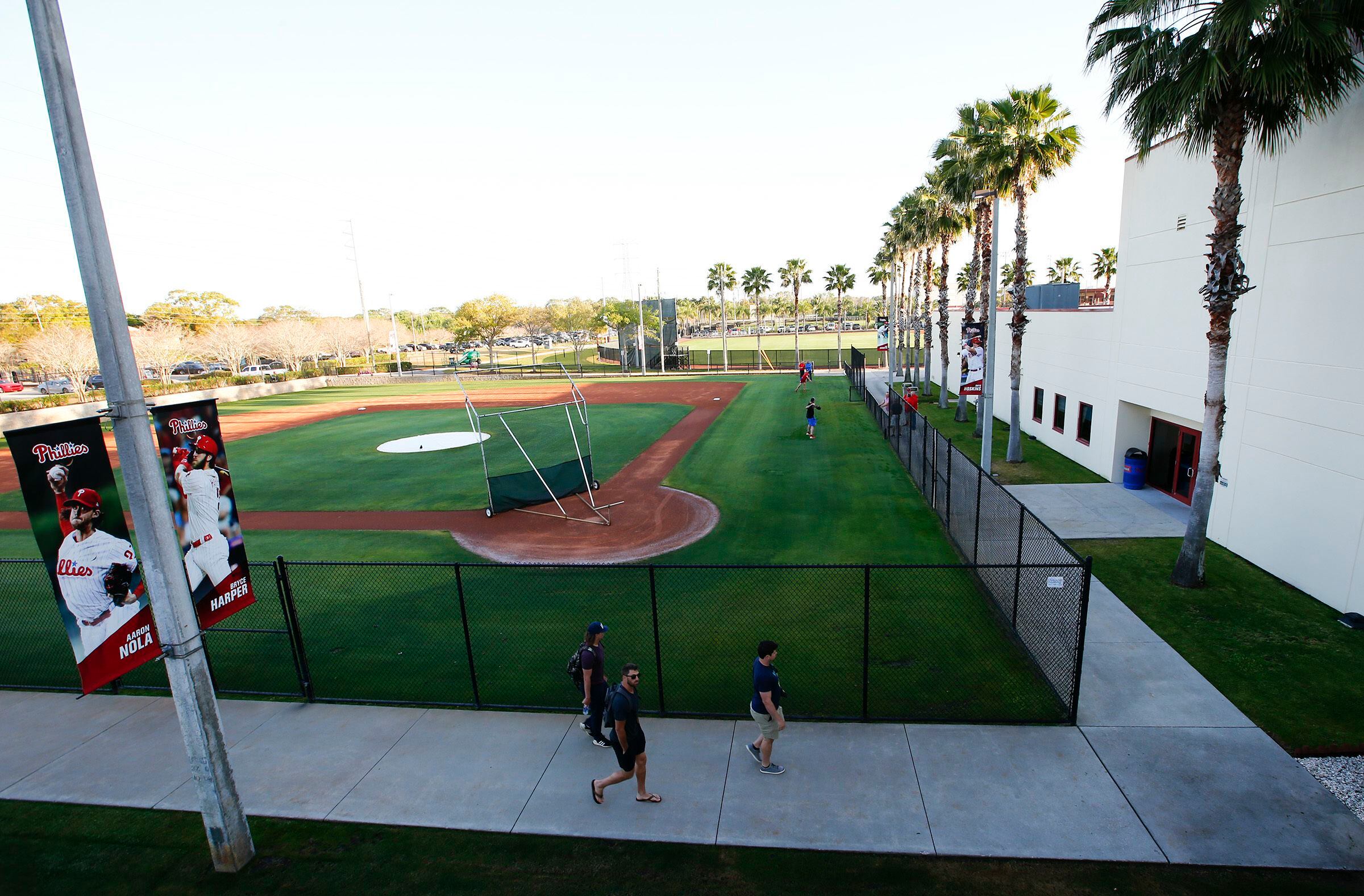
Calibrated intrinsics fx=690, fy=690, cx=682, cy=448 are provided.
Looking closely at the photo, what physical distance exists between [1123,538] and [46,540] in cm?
1879

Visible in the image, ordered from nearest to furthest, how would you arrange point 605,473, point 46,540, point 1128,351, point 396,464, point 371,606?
point 46,540, point 371,606, point 1128,351, point 605,473, point 396,464

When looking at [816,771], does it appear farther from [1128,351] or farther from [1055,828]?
[1128,351]

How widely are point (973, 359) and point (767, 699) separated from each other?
14446 millimetres

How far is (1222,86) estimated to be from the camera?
1141 cm

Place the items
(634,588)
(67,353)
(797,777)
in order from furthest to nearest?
(67,353), (634,588), (797,777)

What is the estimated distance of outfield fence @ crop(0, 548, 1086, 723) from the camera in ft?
31.5

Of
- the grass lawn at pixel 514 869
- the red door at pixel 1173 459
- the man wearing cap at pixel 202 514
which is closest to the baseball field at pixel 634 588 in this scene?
the man wearing cap at pixel 202 514

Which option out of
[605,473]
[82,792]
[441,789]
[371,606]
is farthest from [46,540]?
[605,473]

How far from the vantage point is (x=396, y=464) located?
27.4 m

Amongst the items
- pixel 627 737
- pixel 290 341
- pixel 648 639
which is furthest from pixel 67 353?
pixel 627 737

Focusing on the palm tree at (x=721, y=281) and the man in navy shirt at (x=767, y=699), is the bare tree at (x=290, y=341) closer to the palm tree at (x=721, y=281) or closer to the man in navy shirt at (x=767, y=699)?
the palm tree at (x=721, y=281)

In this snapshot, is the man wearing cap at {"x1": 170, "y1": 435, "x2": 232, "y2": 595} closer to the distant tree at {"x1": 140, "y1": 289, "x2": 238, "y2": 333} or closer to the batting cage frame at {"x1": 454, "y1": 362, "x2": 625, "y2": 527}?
the batting cage frame at {"x1": 454, "y1": 362, "x2": 625, "y2": 527}

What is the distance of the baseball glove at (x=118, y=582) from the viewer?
7098mm

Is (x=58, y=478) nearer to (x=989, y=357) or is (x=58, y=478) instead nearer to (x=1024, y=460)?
(x=989, y=357)
